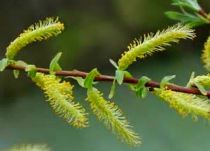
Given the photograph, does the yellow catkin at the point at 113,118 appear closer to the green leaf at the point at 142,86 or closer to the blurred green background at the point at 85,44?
the green leaf at the point at 142,86

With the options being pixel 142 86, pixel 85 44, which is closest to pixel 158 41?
pixel 142 86

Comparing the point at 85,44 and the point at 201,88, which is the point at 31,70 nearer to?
the point at 201,88

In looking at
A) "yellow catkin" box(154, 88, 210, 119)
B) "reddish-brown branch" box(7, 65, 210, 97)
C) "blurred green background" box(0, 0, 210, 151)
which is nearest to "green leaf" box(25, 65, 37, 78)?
"reddish-brown branch" box(7, 65, 210, 97)

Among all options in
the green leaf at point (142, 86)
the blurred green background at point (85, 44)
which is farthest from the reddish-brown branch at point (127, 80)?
the blurred green background at point (85, 44)

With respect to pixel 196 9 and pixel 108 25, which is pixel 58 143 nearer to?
pixel 108 25

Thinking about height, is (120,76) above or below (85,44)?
below
